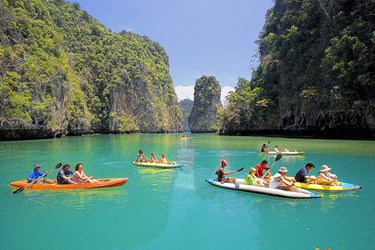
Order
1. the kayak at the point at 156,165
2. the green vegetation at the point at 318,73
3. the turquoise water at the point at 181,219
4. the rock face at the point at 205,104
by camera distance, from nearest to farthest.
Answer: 1. the turquoise water at the point at 181,219
2. the kayak at the point at 156,165
3. the green vegetation at the point at 318,73
4. the rock face at the point at 205,104

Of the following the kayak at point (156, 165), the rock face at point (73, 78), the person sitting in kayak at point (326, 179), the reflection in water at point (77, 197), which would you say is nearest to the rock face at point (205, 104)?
the rock face at point (73, 78)

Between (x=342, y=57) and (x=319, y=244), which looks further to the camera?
(x=342, y=57)

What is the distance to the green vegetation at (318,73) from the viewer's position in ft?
107

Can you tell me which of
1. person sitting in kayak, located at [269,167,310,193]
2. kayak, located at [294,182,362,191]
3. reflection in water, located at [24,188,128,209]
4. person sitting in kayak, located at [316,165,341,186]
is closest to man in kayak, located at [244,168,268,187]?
person sitting in kayak, located at [269,167,310,193]

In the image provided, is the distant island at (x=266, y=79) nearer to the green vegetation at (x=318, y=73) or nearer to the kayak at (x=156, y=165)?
the green vegetation at (x=318, y=73)

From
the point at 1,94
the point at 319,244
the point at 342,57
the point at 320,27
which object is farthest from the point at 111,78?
the point at 319,244

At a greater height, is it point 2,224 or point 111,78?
point 111,78

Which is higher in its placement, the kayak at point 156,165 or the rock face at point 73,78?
the rock face at point 73,78

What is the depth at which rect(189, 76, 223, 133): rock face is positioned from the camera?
13175cm

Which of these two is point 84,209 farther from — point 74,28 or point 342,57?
point 74,28

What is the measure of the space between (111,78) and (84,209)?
80183mm

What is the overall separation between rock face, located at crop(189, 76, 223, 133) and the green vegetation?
234 feet

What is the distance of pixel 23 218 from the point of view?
8227mm

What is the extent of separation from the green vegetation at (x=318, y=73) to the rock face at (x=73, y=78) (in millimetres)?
36189
